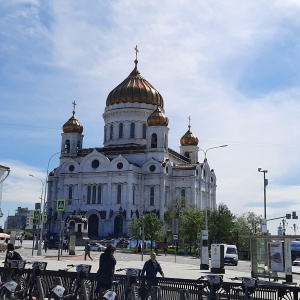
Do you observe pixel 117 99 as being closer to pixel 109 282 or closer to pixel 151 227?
pixel 151 227

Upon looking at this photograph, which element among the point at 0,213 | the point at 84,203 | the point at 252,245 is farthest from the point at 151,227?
the point at 252,245

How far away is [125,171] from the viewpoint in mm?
77500

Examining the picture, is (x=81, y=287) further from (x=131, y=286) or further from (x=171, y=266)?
(x=171, y=266)

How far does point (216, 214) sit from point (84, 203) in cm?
2719

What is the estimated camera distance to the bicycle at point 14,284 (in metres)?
11.5

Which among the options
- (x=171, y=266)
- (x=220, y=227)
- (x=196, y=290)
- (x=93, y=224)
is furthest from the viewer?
(x=93, y=224)

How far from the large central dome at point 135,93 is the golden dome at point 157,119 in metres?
7.25

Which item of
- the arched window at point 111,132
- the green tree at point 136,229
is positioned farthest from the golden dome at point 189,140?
the green tree at point 136,229

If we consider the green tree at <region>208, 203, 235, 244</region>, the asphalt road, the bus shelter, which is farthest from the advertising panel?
the green tree at <region>208, 203, 235, 244</region>

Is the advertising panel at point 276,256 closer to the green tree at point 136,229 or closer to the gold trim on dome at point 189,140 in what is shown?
the green tree at point 136,229

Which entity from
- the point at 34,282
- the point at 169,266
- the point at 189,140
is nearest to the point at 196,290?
the point at 34,282

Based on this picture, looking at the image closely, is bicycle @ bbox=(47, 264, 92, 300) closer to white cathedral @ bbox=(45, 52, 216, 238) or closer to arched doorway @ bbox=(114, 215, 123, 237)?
white cathedral @ bbox=(45, 52, 216, 238)

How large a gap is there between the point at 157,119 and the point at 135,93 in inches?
378

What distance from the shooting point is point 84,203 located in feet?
261
